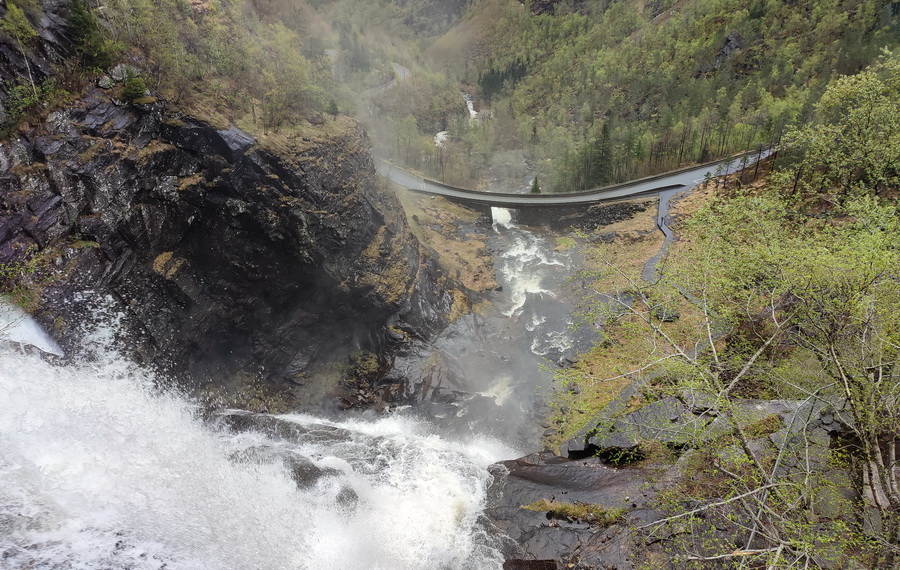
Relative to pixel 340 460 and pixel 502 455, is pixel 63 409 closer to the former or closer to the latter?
pixel 340 460

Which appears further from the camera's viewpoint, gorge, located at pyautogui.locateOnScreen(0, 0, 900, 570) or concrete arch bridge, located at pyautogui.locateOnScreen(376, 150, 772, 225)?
concrete arch bridge, located at pyautogui.locateOnScreen(376, 150, 772, 225)

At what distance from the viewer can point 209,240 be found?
24.1 meters

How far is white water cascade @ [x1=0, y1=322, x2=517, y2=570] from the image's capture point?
10383 mm

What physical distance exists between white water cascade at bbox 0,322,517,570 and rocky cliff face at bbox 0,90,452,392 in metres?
3.83

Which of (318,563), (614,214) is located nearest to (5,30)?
(318,563)

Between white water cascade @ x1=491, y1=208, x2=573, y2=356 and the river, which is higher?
the river

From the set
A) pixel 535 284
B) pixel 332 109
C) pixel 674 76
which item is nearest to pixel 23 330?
pixel 332 109

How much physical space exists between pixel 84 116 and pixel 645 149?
203 feet

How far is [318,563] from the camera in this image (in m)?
13.1

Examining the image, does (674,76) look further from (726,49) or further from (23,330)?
(23,330)

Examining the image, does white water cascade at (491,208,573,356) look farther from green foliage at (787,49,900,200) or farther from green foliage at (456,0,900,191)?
green foliage at (787,49,900,200)

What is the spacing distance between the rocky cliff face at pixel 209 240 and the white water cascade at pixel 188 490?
3.83 metres

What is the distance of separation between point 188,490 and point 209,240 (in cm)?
1528

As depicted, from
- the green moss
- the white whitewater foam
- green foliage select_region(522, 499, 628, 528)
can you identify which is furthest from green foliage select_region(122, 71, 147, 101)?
the green moss
